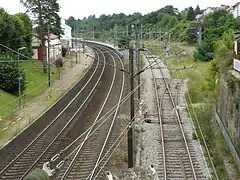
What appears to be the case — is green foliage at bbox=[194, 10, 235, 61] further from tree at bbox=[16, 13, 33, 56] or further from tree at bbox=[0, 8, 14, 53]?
tree at bbox=[0, 8, 14, 53]

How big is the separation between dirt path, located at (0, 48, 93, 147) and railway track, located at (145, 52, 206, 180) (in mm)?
6995

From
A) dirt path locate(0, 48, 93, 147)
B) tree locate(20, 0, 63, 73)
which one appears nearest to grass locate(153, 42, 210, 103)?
dirt path locate(0, 48, 93, 147)

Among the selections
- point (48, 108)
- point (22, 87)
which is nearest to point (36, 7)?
point (22, 87)

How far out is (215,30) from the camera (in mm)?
57438

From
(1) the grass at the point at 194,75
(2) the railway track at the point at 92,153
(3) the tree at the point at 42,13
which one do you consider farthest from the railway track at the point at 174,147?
Answer: (3) the tree at the point at 42,13

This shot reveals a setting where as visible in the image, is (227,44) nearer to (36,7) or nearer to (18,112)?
(18,112)

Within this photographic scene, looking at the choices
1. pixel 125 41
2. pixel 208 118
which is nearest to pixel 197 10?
pixel 125 41

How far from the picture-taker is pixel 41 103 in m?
32.2

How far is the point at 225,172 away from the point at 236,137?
71.8 inches

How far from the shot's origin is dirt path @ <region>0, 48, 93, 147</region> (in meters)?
24.0

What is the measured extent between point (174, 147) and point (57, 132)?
579 cm

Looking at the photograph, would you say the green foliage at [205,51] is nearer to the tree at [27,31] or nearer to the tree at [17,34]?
the tree at [27,31]

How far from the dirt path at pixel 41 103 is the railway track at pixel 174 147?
275 inches

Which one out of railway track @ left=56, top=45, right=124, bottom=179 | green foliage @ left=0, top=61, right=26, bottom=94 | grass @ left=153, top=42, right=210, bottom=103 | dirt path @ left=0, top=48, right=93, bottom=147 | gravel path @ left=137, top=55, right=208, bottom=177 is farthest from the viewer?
green foliage @ left=0, top=61, right=26, bottom=94
